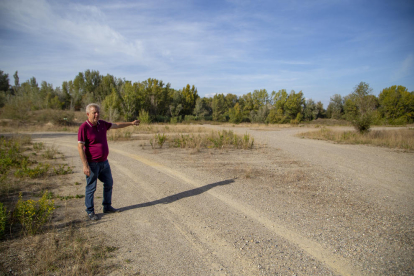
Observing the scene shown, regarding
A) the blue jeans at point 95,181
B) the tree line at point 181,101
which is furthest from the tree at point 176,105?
the blue jeans at point 95,181

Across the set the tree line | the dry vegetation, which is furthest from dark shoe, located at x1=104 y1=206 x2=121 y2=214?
the tree line

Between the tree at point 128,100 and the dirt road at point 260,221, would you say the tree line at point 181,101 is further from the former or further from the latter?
the dirt road at point 260,221

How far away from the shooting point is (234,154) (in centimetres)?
1084

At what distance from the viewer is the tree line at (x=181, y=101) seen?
40.4 meters

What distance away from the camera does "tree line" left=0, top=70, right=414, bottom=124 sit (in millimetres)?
40353

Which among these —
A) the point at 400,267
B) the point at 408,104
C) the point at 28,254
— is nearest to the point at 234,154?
the point at 400,267

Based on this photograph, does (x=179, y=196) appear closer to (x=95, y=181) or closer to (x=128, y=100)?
(x=95, y=181)

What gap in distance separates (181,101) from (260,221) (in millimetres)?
52417

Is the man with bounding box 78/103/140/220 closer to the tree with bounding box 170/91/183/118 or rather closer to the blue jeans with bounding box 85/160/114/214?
the blue jeans with bounding box 85/160/114/214

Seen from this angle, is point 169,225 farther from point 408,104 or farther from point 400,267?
point 408,104

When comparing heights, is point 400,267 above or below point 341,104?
below

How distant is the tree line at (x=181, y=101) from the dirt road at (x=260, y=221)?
3058 centimetres

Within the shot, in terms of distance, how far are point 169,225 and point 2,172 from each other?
248 inches

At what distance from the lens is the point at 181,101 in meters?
54.8
